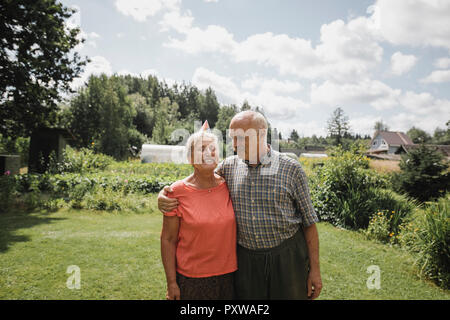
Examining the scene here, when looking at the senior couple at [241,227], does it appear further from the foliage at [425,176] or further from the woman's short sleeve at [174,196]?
the foliage at [425,176]

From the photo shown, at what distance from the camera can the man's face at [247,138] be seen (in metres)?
2.15

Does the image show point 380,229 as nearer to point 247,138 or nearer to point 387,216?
point 387,216

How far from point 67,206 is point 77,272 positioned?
15.3 ft

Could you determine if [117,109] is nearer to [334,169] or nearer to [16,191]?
[16,191]

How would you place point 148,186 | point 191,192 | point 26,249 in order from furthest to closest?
point 148,186 < point 26,249 < point 191,192

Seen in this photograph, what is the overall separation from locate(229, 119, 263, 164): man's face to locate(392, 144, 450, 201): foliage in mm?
11302

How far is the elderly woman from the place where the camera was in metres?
2.00

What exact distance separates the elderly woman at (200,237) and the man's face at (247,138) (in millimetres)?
233

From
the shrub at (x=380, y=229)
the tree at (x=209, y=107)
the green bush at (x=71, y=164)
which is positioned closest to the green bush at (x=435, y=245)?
the shrub at (x=380, y=229)

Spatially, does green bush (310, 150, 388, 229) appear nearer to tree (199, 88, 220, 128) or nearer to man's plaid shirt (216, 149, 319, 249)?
man's plaid shirt (216, 149, 319, 249)

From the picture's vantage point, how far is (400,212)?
6.85m

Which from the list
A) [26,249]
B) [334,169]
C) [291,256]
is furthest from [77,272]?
[334,169]

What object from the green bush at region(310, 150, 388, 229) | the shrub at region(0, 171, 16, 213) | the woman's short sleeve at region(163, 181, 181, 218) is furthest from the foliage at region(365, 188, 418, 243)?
the shrub at region(0, 171, 16, 213)

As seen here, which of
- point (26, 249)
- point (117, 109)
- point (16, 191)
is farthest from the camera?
point (117, 109)
